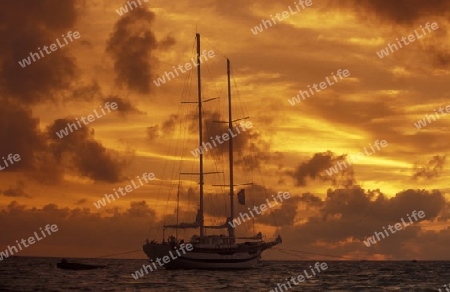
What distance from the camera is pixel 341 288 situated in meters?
88.6

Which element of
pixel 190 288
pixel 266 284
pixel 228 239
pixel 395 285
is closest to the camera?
pixel 190 288

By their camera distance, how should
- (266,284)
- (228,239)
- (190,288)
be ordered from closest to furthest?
(190,288)
(266,284)
(228,239)

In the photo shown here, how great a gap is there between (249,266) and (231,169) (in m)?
16.1

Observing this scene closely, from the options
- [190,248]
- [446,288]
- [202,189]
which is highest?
[202,189]

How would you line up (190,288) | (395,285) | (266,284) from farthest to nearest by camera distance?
1. (395,285)
2. (266,284)
3. (190,288)

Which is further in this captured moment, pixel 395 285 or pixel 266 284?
pixel 395 285

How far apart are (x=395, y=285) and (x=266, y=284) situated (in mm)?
21265

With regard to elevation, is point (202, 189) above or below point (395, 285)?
above

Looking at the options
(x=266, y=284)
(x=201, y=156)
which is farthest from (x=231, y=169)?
(x=266, y=284)

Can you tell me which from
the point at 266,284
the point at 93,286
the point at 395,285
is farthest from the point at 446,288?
the point at 93,286

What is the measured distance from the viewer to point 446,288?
90.7m

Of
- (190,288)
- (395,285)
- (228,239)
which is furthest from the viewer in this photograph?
(228,239)

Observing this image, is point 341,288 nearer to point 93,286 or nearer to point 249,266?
point 249,266

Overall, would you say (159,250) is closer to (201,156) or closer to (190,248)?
(190,248)
